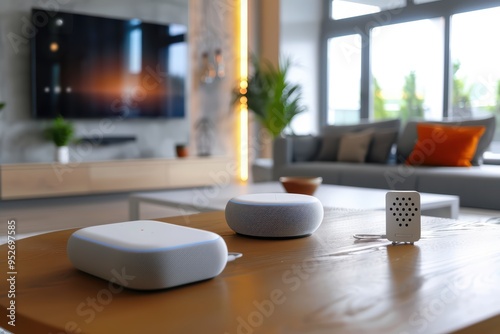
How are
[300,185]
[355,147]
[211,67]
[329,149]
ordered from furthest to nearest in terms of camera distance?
1. [211,67]
2. [329,149]
3. [355,147]
4. [300,185]

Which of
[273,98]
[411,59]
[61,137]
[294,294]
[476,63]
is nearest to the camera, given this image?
[294,294]

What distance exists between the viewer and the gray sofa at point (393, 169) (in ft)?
11.3

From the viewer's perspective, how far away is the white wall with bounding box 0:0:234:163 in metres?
4.91

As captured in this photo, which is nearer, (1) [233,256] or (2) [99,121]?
(1) [233,256]

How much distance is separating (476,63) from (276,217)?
16.0 feet

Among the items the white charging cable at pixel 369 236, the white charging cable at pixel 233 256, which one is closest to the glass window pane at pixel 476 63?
the white charging cable at pixel 369 236

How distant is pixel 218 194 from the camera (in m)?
3.11

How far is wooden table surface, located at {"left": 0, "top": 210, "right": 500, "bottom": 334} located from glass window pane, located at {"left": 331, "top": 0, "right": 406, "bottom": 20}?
17.6 ft

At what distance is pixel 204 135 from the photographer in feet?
20.7

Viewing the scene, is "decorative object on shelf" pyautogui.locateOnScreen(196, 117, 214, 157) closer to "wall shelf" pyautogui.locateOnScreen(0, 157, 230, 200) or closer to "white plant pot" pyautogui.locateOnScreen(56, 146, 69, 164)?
"wall shelf" pyautogui.locateOnScreen(0, 157, 230, 200)

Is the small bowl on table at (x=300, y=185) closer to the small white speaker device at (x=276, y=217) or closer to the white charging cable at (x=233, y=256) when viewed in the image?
the small white speaker device at (x=276, y=217)

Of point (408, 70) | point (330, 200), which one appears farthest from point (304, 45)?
Answer: point (330, 200)

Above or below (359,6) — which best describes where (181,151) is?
below

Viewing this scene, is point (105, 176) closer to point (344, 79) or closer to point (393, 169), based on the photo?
point (393, 169)
